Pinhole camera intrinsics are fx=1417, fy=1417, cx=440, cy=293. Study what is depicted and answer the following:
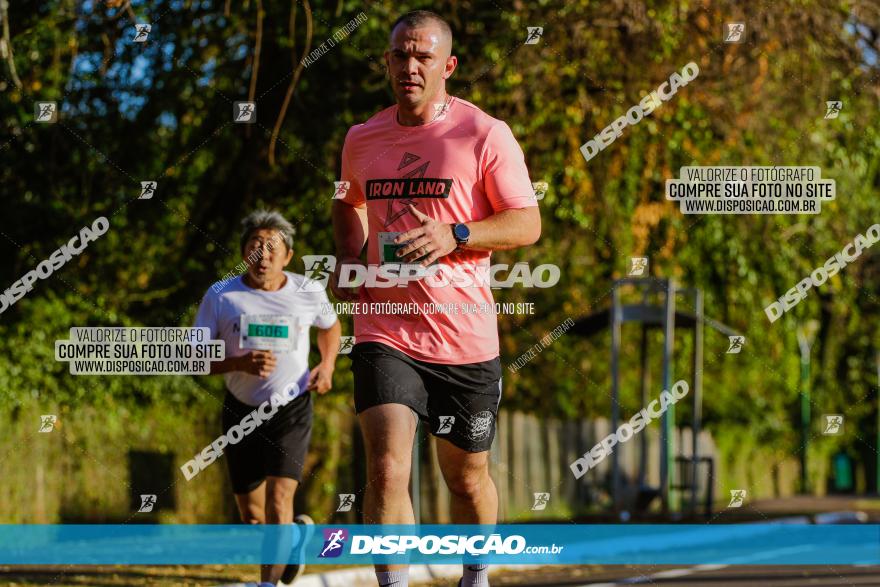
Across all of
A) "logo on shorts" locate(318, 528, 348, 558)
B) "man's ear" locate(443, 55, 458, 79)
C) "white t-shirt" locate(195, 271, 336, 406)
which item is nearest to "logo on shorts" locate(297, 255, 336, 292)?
"white t-shirt" locate(195, 271, 336, 406)

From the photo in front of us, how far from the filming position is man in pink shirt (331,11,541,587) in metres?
5.77

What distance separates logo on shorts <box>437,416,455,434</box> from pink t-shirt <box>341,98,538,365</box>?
243 mm

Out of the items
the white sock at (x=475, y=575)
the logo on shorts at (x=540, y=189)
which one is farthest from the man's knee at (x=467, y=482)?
the logo on shorts at (x=540, y=189)

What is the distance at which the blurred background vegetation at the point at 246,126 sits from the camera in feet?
41.3

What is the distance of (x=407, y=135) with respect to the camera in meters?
6.01

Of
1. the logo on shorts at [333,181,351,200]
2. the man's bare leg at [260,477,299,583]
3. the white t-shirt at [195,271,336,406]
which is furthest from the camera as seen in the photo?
the white t-shirt at [195,271,336,406]

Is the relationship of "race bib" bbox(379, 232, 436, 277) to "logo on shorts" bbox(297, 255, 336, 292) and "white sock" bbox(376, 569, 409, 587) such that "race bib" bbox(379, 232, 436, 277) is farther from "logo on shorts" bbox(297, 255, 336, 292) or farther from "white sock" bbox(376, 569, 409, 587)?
"logo on shorts" bbox(297, 255, 336, 292)

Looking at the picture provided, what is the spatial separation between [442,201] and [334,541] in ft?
7.49

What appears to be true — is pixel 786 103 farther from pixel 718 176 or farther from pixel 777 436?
pixel 777 436

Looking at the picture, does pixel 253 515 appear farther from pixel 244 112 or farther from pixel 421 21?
pixel 244 112

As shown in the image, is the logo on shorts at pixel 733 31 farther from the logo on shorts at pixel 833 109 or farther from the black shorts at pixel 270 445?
the black shorts at pixel 270 445

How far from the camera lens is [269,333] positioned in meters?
8.19

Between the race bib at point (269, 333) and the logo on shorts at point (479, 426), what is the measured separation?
2467mm

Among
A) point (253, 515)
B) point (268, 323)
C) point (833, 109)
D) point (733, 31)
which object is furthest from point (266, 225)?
point (833, 109)
